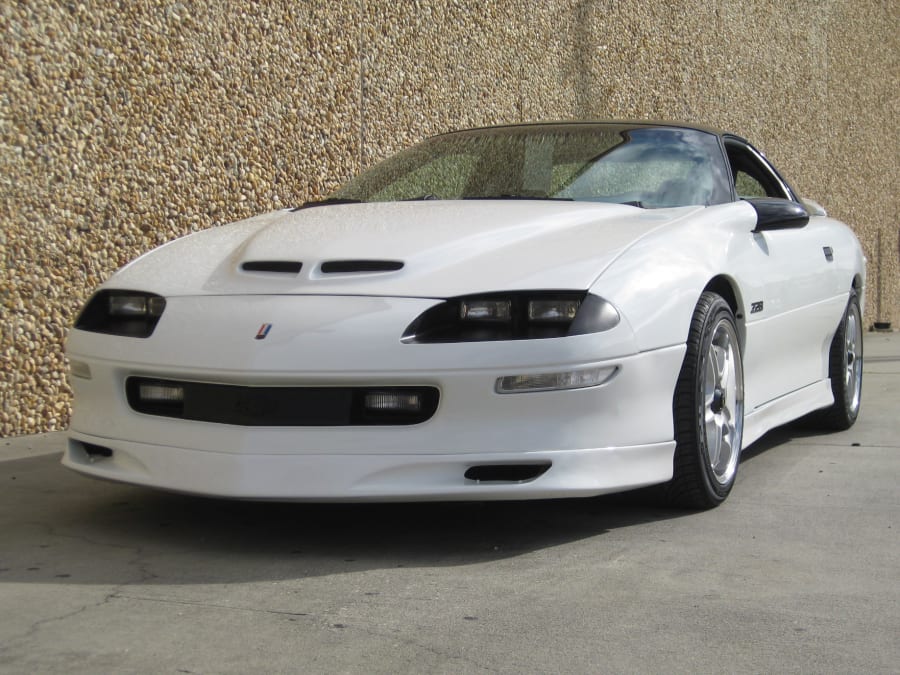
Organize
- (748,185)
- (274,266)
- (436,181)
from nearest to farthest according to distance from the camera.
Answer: (274,266), (436,181), (748,185)

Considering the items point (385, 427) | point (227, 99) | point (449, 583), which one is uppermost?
point (227, 99)

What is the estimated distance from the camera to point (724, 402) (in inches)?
169

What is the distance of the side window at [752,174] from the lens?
5672mm

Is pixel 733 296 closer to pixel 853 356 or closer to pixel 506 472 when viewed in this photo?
pixel 506 472

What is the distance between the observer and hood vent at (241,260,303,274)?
3.74 m

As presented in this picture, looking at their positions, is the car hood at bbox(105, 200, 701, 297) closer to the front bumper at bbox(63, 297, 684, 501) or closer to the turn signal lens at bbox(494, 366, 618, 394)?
the front bumper at bbox(63, 297, 684, 501)

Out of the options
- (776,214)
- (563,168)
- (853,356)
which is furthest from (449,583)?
(853,356)

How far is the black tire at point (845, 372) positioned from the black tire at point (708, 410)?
5.54ft

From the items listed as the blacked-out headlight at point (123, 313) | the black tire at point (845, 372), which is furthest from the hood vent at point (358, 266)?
the black tire at point (845, 372)

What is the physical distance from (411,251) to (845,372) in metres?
3.04

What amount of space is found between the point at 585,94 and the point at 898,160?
899 centimetres

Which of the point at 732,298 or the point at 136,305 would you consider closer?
the point at 136,305

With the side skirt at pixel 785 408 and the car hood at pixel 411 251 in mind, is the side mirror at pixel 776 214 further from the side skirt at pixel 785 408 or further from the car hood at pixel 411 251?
the side skirt at pixel 785 408

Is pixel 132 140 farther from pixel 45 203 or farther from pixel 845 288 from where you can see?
pixel 845 288
